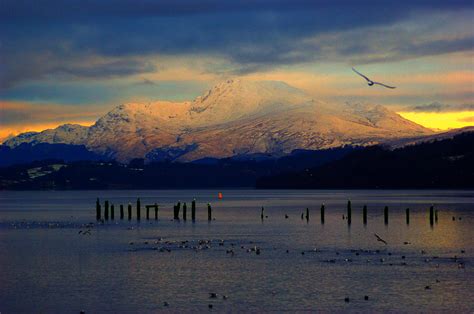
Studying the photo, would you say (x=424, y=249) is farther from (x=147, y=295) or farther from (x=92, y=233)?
(x=92, y=233)

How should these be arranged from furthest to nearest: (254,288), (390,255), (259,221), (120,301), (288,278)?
(259,221) < (390,255) < (288,278) < (254,288) < (120,301)

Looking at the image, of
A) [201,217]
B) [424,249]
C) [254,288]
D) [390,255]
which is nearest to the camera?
[254,288]

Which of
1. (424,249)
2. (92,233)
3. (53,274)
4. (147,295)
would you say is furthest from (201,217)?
(147,295)

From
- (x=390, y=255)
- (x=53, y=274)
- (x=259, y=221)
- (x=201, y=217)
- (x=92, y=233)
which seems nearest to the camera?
(x=53, y=274)

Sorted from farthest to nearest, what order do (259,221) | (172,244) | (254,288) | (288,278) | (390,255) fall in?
(259,221)
(172,244)
(390,255)
(288,278)
(254,288)

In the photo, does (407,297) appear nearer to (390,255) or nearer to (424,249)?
(390,255)

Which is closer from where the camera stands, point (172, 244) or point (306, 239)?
point (172, 244)

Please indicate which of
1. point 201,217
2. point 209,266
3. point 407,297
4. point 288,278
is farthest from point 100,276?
point 201,217

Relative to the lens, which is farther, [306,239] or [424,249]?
[306,239]

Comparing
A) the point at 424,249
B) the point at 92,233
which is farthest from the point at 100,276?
the point at 92,233

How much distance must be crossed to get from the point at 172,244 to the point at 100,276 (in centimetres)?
2304

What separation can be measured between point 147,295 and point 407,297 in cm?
1485

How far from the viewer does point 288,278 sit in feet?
186

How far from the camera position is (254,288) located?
173 feet
